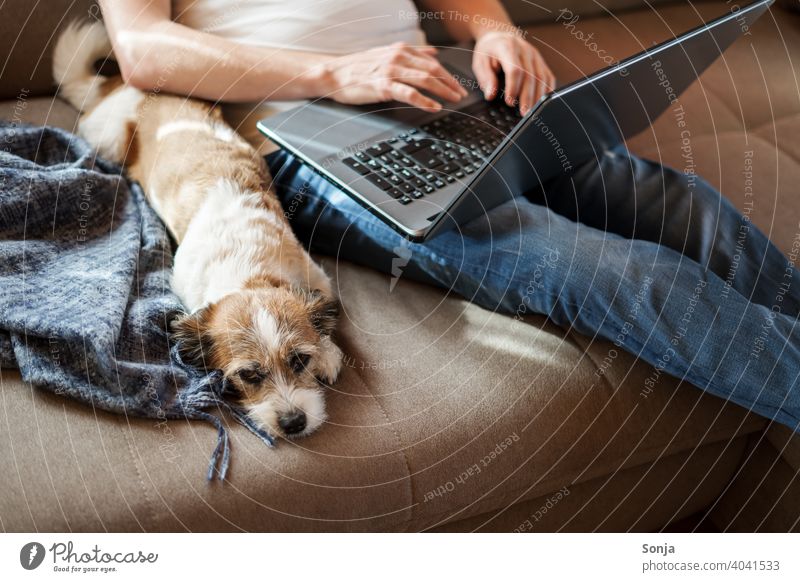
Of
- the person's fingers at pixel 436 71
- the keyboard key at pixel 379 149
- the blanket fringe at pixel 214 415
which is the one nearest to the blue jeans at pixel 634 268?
the keyboard key at pixel 379 149

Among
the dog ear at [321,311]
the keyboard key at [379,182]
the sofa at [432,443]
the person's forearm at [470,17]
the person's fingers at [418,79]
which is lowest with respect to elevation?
the sofa at [432,443]

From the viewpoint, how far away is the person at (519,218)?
1.23m

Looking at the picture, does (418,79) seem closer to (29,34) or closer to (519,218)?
(519,218)

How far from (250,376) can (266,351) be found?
52 millimetres

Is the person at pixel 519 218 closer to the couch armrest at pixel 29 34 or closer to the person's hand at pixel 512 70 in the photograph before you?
the person's hand at pixel 512 70

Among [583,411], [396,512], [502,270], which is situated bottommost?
[396,512]

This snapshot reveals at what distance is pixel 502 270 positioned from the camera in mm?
1292

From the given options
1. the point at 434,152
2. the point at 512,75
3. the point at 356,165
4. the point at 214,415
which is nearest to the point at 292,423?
the point at 214,415

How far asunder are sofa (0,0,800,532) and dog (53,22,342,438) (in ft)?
0.17

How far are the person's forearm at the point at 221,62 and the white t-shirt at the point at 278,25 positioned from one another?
0.05m

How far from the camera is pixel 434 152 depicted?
55.1 inches

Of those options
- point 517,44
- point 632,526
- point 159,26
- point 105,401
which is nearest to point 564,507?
point 632,526

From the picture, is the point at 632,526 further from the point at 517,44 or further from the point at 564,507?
the point at 517,44
